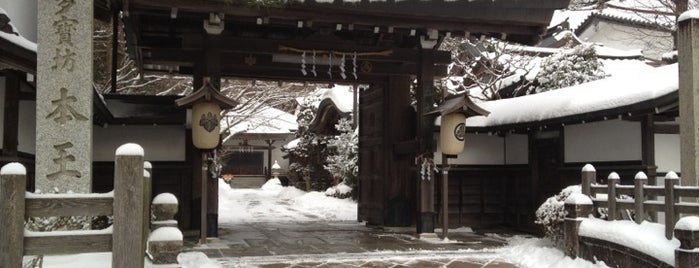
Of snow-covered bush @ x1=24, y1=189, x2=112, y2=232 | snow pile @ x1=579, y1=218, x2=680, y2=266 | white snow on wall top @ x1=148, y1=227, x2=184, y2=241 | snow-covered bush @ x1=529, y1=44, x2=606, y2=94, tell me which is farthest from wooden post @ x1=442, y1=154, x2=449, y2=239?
white snow on wall top @ x1=148, y1=227, x2=184, y2=241

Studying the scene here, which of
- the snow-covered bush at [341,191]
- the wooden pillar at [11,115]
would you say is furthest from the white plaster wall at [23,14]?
the snow-covered bush at [341,191]

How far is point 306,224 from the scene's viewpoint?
16125 mm

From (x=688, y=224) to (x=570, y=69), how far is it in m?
9.76

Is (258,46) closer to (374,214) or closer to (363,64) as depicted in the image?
(363,64)

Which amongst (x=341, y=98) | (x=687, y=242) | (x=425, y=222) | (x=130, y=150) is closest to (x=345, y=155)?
(x=341, y=98)

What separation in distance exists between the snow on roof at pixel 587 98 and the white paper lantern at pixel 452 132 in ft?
5.78

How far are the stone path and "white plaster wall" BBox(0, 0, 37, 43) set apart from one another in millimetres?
4468

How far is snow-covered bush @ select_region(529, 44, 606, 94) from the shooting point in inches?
622

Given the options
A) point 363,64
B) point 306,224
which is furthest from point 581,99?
point 306,224

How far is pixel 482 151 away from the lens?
14.8 metres

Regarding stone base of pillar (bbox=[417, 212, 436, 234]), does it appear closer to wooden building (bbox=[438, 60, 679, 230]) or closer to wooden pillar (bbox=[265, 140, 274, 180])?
wooden building (bbox=[438, 60, 679, 230])

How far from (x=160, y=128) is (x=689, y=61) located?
995cm

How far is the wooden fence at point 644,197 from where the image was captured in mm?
7434

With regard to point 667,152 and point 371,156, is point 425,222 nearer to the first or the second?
point 371,156
